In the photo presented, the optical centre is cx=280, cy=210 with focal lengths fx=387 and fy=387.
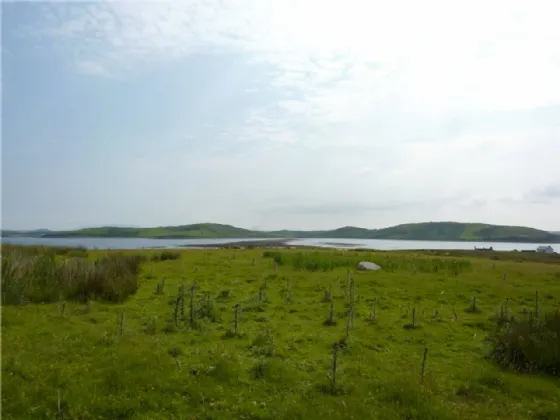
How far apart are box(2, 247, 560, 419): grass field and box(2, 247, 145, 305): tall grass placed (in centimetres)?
10

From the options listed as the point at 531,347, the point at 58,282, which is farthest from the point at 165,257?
the point at 531,347

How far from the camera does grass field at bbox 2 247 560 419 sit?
764cm

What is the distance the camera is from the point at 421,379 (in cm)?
903

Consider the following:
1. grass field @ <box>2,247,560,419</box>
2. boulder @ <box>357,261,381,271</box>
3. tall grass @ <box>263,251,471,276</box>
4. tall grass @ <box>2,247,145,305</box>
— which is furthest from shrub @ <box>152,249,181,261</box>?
boulder @ <box>357,261,381,271</box>

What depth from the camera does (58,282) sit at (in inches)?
711

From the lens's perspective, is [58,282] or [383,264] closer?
[58,282]

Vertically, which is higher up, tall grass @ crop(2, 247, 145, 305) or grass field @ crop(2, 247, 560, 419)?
tall grass @ crop(2, 247, 145, 305)

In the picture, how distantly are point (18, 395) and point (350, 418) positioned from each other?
6429 mm

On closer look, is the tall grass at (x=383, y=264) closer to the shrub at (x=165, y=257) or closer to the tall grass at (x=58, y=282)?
the shrub at (x=165, y=257)

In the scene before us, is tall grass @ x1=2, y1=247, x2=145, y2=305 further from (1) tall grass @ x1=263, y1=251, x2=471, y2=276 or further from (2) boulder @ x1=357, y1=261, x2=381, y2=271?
(2) boulder @ x1=357, y1=261, x2=381, y2=271

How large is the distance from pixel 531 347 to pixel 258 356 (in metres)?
7.51

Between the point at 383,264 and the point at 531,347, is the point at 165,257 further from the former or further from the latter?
the point at 531,347

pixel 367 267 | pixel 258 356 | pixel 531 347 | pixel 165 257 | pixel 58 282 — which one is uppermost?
pixel 367 267

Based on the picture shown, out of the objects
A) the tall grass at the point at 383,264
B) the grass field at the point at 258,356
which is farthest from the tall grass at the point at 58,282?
the tall grass at the point at 383,264
